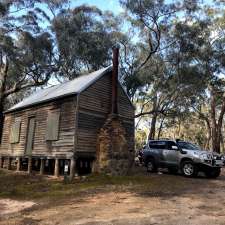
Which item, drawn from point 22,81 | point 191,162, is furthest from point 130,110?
point 22,81

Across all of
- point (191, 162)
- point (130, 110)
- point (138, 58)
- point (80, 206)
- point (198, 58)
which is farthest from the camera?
point (138, 58)

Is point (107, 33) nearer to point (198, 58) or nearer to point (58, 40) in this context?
point (58, 40)

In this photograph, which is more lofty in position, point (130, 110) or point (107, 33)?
point (107, 33)

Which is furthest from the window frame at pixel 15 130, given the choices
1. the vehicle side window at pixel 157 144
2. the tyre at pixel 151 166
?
the vehicle side window at pixel 157 144

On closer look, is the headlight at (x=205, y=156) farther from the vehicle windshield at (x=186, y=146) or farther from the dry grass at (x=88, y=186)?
the dry grass at (x=88, y=186)

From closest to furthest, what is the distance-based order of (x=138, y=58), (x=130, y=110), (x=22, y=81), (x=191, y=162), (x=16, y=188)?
(x=16, y=188)
(x=191, y=162)
(x=130, y=110)
(x=138, y=58)
(x=22, y=81)

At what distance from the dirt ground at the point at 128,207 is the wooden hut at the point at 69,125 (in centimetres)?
538

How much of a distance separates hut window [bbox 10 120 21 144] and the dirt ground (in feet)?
40.2

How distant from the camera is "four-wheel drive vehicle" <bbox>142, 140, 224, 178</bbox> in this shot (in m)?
18.7

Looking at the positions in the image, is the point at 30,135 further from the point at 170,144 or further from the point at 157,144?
the point at 170,144

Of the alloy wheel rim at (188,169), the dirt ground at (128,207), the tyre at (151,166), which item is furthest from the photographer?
the tyre at (151,166)

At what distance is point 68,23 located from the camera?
113ft

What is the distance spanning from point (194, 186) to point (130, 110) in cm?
973

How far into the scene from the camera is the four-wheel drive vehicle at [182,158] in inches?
736
